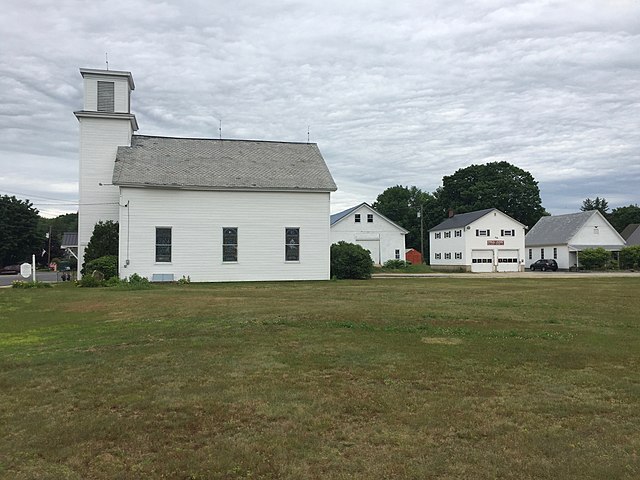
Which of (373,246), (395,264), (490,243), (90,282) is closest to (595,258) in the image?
(490,243)

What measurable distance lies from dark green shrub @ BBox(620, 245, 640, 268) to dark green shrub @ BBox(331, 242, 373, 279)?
34.7 meters

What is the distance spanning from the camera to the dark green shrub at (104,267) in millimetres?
27234

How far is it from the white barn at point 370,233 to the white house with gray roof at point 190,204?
2128cm

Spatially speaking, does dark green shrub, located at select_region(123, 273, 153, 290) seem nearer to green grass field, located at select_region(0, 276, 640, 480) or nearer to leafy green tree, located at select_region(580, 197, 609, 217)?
green grass field, located at select_region(0, 276, 640, 480)

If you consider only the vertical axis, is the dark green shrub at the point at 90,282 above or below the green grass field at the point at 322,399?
above

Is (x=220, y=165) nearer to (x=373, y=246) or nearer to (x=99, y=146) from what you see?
(x=99, y=146)

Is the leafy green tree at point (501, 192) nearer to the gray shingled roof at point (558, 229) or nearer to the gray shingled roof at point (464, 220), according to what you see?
the gray shingled roof at point (558, 229)

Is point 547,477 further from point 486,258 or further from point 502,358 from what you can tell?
point 486,258

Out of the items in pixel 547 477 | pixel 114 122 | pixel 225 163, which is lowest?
pixel 547 477

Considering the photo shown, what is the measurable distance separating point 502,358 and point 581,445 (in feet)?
12.5

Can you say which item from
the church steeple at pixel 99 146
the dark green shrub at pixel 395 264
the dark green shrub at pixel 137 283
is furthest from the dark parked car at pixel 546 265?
the church steeple at pixel 99 146

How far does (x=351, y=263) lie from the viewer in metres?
34.2

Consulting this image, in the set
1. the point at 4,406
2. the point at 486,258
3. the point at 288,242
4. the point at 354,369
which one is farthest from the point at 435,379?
the point at 486,258

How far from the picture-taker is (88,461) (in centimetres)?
467
